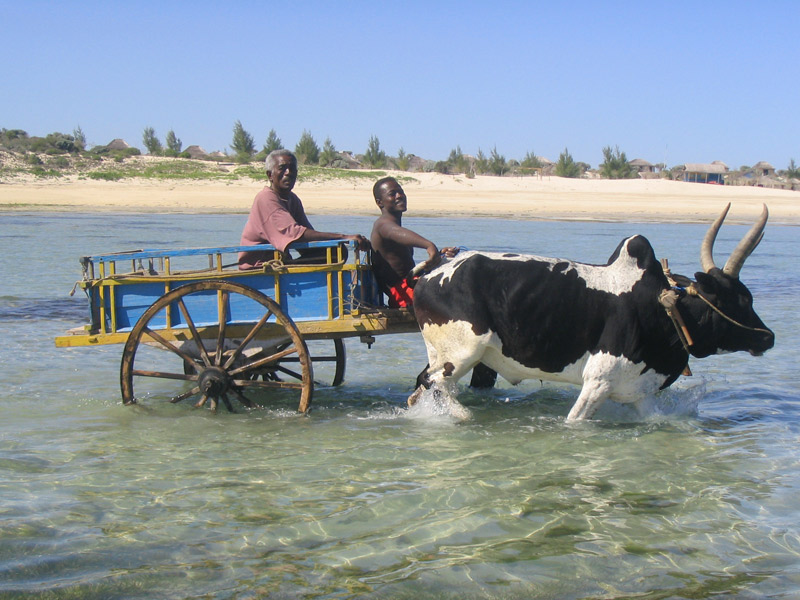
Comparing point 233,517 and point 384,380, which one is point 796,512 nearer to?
point 233,517

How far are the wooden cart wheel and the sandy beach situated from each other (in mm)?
27035

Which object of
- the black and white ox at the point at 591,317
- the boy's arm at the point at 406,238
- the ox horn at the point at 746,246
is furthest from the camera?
the boy's arm at the point at 406,238

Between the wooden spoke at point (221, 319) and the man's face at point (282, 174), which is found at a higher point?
the man's face at point (282, 174)

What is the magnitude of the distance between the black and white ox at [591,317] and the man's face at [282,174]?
4.88ft

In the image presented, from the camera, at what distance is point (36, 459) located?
562 centimetres

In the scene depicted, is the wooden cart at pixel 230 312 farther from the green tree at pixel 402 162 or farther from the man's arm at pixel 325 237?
the green tree at pixel 402 162

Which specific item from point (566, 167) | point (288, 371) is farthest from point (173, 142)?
point (288, 371)

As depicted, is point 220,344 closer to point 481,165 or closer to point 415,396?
point 415,396

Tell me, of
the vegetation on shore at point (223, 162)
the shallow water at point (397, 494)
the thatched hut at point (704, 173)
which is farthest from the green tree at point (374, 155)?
the shallow water at point (397, 494)

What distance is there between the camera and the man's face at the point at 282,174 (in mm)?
6730

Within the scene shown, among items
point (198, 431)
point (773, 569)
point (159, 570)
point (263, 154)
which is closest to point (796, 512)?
point (773, 569)

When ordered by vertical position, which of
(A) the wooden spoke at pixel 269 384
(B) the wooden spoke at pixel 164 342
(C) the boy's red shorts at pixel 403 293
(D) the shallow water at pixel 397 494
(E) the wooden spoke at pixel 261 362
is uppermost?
(C) the boy's red shorts at pixel 403 293

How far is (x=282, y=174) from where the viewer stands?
6.73 metres

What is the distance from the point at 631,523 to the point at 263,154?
53.2 m
